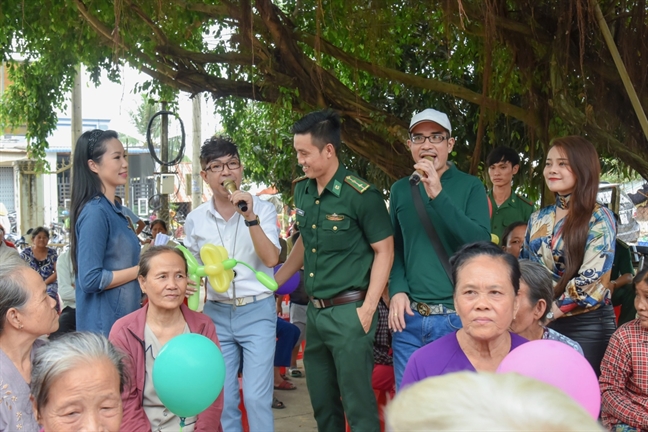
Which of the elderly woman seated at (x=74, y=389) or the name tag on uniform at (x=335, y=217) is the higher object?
the name tag on uniform at (x=335, y=217)

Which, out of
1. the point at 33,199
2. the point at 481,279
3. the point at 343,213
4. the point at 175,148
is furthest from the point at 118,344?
Result: the point at 33,199

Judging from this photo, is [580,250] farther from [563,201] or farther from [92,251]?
Answer: [92,251]

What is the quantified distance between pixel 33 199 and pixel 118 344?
15250 mm

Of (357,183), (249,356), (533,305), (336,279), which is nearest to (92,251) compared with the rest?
(249,356)

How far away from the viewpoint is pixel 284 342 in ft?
17.1

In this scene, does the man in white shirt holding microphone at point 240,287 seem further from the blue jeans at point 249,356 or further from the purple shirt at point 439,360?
the purple shirt at point 439,360

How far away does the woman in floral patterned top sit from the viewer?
3084 mm

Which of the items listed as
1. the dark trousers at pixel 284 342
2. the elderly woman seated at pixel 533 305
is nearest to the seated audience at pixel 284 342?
the dark trousers at pixel 284 342

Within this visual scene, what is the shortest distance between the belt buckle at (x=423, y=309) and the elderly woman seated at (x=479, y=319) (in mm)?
631

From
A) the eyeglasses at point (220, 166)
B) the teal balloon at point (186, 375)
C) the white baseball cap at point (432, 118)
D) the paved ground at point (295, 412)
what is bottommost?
the paved ground at point (295, 412)

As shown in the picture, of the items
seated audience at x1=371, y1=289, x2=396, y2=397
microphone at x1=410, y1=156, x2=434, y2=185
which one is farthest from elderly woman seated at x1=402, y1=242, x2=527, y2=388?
seated audience at x1=371, y1=289, x2=396, y2=397

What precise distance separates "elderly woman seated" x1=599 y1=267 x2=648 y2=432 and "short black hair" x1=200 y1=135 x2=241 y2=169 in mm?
2082

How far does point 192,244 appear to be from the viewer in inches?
149

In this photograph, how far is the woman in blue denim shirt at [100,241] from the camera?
127 inches
